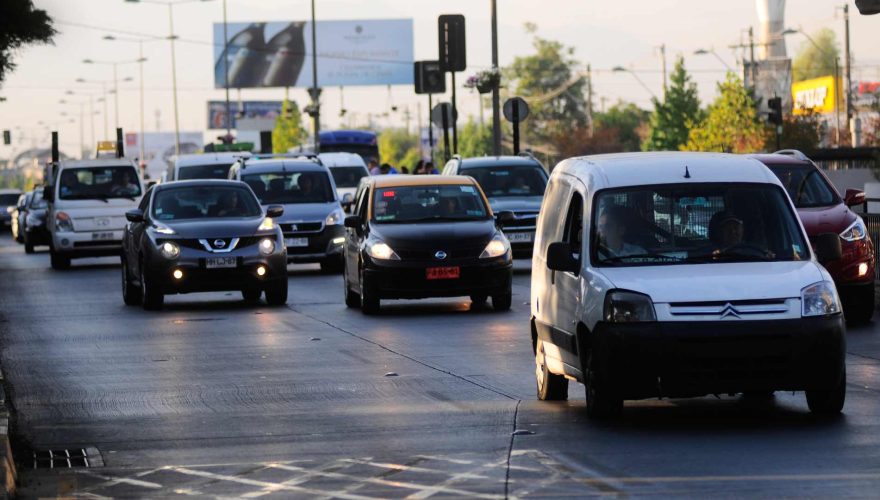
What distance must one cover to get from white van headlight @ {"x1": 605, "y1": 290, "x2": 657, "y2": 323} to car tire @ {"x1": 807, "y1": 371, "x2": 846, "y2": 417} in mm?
1220

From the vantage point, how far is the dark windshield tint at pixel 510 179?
106 feet

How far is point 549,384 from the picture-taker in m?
13.6

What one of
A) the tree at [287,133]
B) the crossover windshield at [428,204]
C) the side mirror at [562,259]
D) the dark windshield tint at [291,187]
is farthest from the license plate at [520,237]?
the tree at [287,133]

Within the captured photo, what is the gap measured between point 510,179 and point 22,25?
1024 centimetres

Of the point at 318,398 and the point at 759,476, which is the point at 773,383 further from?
the point at 318,398

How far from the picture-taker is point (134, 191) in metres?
39.2

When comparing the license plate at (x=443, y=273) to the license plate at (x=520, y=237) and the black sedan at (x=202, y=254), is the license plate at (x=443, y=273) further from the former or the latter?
the license plate at (x=520, y=237)

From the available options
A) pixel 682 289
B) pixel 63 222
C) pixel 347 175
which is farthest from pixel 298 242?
pixel 682 289

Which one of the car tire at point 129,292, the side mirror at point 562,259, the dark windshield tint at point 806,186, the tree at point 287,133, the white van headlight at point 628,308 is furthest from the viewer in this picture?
the tree at point 287,133

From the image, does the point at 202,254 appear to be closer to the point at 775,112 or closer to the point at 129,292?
the point at 129,292

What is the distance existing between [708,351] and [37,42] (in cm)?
1581

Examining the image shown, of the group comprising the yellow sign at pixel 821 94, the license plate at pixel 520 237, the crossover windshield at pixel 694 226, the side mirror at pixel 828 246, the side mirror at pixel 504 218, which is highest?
the yellow sign at pixel 821 94

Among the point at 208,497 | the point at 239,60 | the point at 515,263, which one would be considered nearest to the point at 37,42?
the point at 515,263

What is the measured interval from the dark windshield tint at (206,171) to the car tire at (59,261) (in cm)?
275
